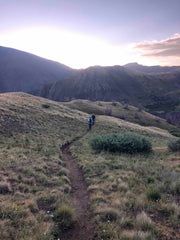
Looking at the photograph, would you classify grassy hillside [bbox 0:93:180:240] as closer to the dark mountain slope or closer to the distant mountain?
the distant mountain

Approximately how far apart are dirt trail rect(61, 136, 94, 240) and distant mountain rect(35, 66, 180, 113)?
125854mm

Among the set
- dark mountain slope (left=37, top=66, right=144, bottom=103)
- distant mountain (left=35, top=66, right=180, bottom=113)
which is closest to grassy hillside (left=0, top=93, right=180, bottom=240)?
distant mountain (left=35, top=66, right=180, bottom=113)

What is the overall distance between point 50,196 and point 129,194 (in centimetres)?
322

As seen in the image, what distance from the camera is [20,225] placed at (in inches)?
178

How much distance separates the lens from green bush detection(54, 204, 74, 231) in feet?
16.2

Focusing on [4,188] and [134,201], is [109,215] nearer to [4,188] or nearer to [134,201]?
[134,201]

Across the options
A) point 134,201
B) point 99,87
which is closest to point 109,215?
point 134,201

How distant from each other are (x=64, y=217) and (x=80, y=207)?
3.77ft

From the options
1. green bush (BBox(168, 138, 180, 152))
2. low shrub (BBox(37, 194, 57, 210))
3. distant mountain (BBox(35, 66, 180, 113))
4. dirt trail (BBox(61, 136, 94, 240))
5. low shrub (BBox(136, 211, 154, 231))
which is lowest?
dirt trail (BBox(61, 136, 94, 240))

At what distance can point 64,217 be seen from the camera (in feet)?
17.0

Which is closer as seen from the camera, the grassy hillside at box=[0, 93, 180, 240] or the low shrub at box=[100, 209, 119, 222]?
the grassy hillside at box=[0, 93, 180, 240]

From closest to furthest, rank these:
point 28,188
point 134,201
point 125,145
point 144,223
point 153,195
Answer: point 144,223 → point 134,201 → point 153,195 → point 28,188 → point 125,145

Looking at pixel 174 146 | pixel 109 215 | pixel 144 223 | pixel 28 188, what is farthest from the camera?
pixel 174 146

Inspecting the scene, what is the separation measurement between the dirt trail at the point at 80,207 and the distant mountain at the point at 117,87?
413 feet
